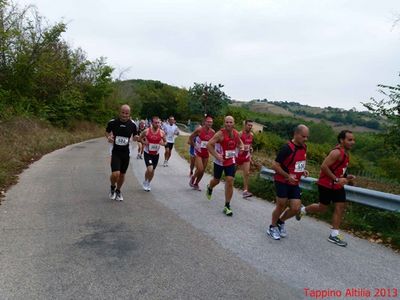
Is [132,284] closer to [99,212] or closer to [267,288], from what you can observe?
[267,288]

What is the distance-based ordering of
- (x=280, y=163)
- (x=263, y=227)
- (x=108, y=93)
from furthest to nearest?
(x=108, y=93), (x=263, y=227), (x=280, y=163)

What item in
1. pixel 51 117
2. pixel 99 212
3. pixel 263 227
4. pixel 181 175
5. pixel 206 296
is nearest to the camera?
pixel 206 296

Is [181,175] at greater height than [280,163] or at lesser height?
lesser

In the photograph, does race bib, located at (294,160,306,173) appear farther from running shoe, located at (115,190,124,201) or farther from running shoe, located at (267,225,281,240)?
running shoe, located at (115,190,124,201)

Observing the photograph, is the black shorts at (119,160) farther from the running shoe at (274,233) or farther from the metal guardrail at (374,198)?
the metal guardrail at (374,198)

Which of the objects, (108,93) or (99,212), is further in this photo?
(108,93)

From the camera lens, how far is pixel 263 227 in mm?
7047

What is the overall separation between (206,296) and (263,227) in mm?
3061

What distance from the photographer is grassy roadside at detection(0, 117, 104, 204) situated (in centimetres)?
1198

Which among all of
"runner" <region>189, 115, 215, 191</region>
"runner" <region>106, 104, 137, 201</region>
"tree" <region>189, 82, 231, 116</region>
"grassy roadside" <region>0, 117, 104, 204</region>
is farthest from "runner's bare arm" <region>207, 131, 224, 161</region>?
"tree" <region>189, 82, 231, 116</region>

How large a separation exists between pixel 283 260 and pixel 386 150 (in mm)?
10298

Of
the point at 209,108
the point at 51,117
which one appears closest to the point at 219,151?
the point at 51,117

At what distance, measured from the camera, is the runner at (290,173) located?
639cm

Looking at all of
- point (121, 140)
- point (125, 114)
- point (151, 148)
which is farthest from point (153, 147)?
point (125, 114)
